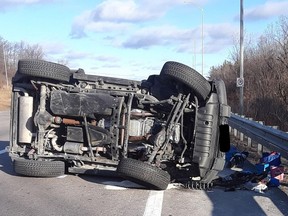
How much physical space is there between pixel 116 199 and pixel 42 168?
65.5 inches

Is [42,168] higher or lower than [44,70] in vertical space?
lower

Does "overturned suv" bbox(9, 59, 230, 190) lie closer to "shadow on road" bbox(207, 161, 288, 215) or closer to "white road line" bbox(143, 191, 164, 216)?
"white road line" bbox(143, 191, 164, 216)

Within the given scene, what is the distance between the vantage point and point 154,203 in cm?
625

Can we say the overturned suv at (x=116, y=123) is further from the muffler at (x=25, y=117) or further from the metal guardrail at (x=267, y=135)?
the metal guardrail at (x=267, y=135)

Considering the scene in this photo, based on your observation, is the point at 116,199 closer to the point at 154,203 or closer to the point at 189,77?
the point at 154,203

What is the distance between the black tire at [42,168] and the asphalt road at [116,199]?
0.13 metres

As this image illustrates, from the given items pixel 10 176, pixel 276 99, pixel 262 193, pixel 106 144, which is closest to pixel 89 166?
pixel 106 144

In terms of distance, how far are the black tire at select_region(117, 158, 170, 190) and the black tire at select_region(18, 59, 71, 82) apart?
72.0 inches

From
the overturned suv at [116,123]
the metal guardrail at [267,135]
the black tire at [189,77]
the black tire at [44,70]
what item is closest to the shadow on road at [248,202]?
the overturned suv at [116,123]

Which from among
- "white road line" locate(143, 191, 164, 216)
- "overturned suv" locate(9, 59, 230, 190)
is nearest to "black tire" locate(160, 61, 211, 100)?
"overturned suv" locate(9, 59, 230, 190)

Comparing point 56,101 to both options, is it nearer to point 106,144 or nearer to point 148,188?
point 106,144

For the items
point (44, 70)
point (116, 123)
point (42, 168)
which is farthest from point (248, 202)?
point (44, 70)

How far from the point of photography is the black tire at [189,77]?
277 inches

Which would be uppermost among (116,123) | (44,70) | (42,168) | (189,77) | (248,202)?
(44,70)
